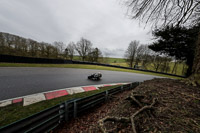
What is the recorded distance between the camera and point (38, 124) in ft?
5.75

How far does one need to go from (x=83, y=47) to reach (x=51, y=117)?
29.2 m

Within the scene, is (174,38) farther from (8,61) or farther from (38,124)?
(8,61)

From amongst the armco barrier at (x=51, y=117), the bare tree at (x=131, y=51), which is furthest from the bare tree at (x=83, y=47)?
the armco barrier at (x=51, y=117)

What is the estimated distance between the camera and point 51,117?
6.63ft

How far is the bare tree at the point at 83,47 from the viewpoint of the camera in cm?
2900

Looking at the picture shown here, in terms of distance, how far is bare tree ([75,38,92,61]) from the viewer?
29.0m

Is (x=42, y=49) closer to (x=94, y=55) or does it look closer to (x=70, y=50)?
(x=70, y=50)

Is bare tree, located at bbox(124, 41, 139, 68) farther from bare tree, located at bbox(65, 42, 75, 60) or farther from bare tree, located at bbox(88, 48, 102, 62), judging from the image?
bare tree, located at bbox(65, 42, 75, 60)

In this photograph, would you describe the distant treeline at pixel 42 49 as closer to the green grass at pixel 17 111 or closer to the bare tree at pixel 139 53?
the bare tree at pixel 139 53

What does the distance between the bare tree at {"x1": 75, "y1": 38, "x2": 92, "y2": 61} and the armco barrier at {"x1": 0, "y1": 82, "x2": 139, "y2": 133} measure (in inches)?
1076

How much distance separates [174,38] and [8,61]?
24.8 metres

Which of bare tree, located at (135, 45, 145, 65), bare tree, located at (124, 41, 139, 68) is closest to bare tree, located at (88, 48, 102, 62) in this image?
bare tree, located at (124, 41, 139, 68)

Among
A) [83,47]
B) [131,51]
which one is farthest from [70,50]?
[131,51]

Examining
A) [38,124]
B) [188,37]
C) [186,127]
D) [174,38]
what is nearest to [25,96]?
[38,124]
